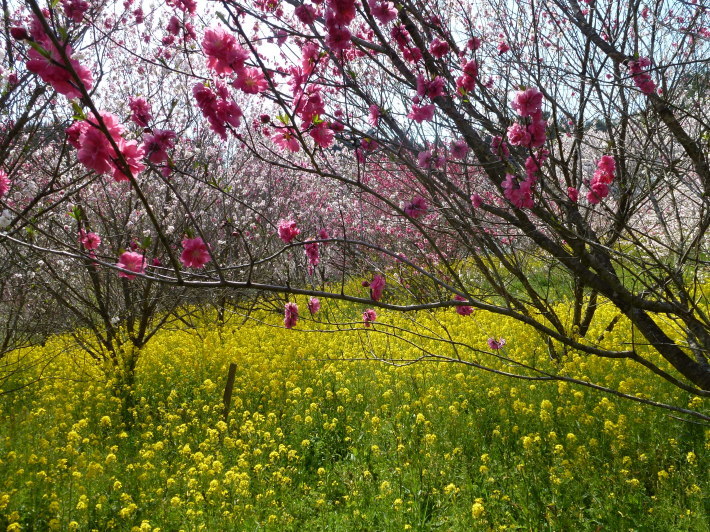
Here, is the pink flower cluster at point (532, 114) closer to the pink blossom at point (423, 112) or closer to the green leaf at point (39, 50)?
the pink blossom at point (423, 112)

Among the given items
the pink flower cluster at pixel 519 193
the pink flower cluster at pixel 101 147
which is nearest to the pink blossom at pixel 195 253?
the pink flower cluster at pixel 101 147

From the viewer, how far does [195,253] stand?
197cm

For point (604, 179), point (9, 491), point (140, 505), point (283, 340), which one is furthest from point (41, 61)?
point (283, 340)

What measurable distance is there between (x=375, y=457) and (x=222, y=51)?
134 inches

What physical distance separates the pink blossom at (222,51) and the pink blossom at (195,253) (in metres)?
0.63

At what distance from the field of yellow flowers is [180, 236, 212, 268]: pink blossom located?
477 millimetres

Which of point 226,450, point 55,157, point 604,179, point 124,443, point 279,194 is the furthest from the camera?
point 279,194

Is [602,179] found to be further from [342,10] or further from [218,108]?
[218,108]

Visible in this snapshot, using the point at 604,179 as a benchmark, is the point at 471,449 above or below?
below

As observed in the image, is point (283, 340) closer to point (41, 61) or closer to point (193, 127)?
point (193, 127)

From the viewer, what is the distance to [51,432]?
492cm

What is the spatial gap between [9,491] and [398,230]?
732 centimetres

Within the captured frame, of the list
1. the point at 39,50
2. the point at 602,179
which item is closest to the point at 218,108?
the point at 39,50

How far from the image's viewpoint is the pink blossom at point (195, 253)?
1.95 meters
